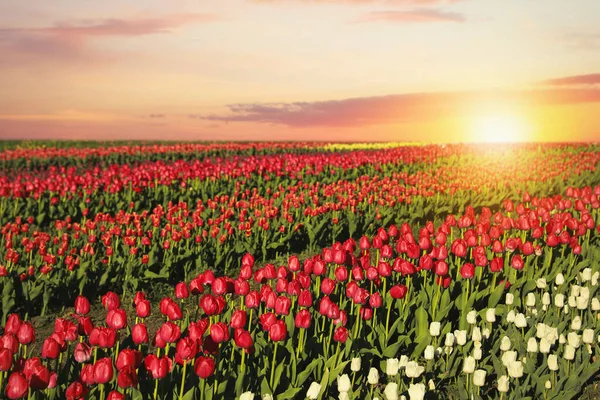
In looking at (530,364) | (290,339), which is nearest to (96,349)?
(290,339)

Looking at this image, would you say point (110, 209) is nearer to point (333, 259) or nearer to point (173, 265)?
point (173, 265)

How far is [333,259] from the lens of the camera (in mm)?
5637

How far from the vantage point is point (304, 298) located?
4461 mm

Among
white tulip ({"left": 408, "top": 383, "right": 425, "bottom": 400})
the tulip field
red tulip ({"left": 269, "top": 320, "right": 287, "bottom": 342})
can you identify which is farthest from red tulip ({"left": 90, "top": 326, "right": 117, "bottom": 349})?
white tulip ({"left": 408, "top": 383, "right": 425, "bottom": 400})

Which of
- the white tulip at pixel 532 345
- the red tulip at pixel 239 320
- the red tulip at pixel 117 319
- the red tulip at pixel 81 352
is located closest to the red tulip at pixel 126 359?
the red tulip at pixel 81 352

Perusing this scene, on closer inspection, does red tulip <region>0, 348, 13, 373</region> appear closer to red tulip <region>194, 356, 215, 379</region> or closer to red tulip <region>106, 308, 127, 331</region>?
red tulip <region>106, 308, 127, 331</region>

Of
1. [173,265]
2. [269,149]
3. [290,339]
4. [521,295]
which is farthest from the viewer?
[269,149]

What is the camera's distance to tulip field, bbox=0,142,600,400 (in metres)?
3.70

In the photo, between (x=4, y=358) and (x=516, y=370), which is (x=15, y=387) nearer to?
→ (x=4, y=358)

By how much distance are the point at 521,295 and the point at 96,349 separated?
458cm

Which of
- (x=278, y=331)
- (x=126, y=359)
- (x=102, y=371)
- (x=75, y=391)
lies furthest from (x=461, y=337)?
(x=75, y=391)

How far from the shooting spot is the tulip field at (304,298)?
370 centimetres

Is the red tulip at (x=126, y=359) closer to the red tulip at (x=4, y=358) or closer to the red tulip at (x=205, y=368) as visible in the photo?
the red tulip at (x=205, y=368)

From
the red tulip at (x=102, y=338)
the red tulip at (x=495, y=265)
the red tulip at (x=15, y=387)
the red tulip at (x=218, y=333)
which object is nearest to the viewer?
the red tulip at (x=15, y=387)
